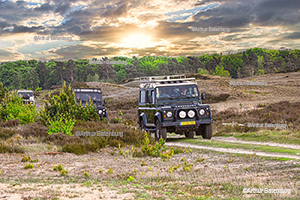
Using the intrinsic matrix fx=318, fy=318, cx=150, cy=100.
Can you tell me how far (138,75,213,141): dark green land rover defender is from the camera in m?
13.6

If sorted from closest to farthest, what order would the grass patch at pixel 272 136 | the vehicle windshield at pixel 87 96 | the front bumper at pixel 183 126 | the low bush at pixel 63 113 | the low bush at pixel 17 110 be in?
the front bumper at pixel 183 126, the grass patch at pixel 272 136, the low bush at pixel 63 113, the low bush at pixel 17 110, the vehicle windshield at pixel 87 96

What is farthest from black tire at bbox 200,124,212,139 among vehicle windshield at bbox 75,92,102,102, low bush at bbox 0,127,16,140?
vehicle windshield at bbox 75,92,102,102

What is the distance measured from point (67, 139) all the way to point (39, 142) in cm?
135

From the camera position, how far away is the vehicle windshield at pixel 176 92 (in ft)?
47.6

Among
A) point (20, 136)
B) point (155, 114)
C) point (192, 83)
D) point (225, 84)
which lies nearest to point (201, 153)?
point (155, 114)

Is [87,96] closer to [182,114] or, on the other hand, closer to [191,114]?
[182,114]

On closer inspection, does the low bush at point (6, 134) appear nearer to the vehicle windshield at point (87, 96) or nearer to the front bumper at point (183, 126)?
the front bumper at point (183, 126)

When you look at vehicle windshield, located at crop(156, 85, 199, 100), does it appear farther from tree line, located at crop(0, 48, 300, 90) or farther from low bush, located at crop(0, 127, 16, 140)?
tree line, located at crop(0, 48, 300, 90)

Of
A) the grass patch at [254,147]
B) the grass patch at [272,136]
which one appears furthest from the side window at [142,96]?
the grass patch at [272,136]

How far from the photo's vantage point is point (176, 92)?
48.0 feet

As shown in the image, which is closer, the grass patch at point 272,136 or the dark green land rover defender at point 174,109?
the dark green land rover defender at point 174,109

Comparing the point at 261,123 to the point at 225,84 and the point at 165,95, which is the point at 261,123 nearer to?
the point at 165,95

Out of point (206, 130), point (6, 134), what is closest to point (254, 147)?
point (206, 130)

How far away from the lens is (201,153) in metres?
11.4
